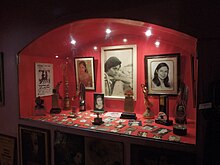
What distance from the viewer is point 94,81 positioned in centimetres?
242

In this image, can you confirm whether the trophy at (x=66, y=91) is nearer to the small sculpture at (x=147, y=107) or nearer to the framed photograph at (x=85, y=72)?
the framed photograph at (x=85, y=72)

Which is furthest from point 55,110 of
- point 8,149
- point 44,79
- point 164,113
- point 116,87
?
point 164,113

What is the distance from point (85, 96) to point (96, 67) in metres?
0.45

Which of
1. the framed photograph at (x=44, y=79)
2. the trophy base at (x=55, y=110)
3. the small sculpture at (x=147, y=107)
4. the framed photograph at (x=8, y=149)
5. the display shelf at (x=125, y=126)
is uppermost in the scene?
the framed photograph at (x=44, y=79)

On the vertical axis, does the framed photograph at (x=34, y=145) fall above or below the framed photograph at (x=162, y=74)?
below

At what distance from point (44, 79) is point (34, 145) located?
0.89 meters

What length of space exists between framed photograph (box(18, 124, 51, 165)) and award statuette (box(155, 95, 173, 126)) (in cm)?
124

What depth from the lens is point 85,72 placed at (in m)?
2.47

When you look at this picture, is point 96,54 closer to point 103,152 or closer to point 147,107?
point 147,107

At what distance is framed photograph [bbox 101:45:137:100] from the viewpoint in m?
2.14

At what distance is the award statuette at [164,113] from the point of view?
1.75m

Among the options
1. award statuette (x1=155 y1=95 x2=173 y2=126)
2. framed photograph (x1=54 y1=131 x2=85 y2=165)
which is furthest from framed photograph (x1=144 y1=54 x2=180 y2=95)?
framed photograph (x1=54 y1=131 x2=85 y2=165)

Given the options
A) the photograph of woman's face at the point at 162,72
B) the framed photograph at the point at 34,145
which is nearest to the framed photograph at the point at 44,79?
the framed photograph at the point at 34,145

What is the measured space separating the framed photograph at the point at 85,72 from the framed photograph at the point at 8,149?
111 centimetres
